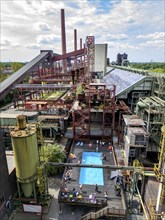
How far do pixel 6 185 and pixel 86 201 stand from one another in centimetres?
782

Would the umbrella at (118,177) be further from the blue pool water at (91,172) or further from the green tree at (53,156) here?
the green tree at (53,156)

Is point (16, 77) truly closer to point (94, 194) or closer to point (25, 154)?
point (25, 154)

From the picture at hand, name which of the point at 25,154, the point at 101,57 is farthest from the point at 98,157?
the point at 101,57

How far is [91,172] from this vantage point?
70.7 feet

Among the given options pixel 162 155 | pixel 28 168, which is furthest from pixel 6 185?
pixel 162 155

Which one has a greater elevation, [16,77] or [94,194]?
[16,77]

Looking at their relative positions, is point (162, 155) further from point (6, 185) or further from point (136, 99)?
point (136, 99)

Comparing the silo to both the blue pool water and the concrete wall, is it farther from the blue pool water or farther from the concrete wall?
the concrete wall

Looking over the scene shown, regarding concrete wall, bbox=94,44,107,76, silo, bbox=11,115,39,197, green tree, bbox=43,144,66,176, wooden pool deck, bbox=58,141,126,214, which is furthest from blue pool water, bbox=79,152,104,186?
concrete wall, bbox=94,44,107,76

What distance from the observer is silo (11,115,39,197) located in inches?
527

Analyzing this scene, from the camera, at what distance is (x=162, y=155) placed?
11.5 meters

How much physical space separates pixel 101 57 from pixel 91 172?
51.5 meters

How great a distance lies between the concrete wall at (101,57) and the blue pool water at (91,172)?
152 ft

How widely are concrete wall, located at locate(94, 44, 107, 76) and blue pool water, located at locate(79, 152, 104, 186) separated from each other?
46.4 meters
